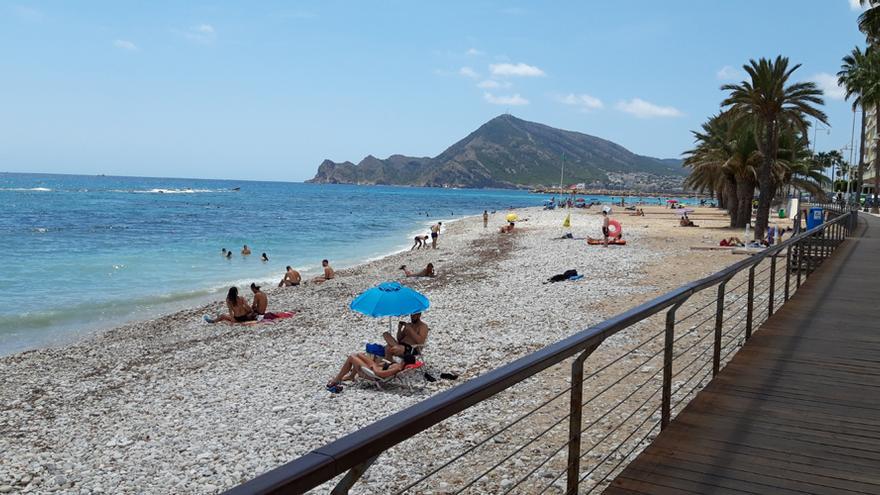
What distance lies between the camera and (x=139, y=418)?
870 cm

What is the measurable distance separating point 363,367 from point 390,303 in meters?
1.29

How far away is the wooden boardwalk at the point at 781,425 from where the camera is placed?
3.46 metres

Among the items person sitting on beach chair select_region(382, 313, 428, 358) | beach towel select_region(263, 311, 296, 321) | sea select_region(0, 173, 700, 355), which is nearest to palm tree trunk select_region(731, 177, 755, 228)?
sea select_region(0, 173, 700, 355)

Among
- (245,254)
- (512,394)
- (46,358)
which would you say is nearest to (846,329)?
(512,394)

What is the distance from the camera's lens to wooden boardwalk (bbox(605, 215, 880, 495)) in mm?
3455

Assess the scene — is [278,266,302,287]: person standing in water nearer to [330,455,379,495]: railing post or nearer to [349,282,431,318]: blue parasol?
[349,282,431,318]: blue parasol

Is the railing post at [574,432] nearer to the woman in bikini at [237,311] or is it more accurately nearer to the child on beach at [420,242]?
the woman in bikini at [237,311]

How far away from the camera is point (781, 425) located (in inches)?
171

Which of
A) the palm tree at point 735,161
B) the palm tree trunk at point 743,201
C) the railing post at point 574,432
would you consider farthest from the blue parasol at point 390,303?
the palm tree trunk at point 743,201

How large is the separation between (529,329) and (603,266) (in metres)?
10.3

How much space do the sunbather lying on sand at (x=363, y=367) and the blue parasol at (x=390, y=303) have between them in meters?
0.79

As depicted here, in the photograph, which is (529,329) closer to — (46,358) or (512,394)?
(512,394)

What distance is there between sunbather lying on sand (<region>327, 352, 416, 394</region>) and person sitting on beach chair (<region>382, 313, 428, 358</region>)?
147 mm

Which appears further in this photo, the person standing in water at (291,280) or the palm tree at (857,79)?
the palm tree at (857,79)
